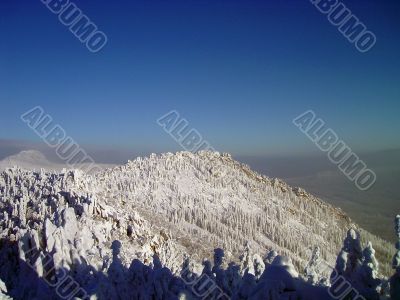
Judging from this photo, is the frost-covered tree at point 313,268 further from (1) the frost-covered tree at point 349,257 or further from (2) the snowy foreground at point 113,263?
(1) the frost-covered tree at point 349,257

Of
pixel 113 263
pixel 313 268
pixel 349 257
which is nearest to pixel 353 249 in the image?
pixel 349 257

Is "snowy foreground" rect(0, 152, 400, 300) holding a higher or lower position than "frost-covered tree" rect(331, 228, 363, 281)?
lower

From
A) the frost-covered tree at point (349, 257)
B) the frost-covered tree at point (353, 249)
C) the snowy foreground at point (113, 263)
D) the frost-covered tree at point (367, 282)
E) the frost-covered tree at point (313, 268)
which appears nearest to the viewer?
the frost-covered tree at point (367, 282)

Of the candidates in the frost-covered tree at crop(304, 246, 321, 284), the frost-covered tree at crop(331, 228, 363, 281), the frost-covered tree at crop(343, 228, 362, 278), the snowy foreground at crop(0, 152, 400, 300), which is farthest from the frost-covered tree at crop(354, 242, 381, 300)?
the frost-covered tree at crop(304, 246, 321, 284)

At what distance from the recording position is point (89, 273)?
55719 millimetres

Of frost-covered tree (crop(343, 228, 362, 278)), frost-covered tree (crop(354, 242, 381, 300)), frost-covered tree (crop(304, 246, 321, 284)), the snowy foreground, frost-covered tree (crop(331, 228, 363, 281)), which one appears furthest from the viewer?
frost-covered tree (crop(304, 246, 321, 284))

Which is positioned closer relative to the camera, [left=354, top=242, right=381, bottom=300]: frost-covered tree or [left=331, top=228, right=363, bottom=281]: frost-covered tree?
[left=354, top=242, right=381, bottom=300]: frost-covered tree

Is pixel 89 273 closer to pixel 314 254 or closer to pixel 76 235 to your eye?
pixel 76 235

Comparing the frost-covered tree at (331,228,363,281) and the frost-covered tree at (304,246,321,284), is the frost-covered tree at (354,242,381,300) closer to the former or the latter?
the frost-covered tree at (331,228,363,281)

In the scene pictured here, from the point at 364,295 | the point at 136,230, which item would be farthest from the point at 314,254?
the point at 364,295

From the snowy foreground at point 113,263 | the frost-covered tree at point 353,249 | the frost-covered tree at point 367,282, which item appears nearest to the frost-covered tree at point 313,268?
the snowy foreground at point 113,263

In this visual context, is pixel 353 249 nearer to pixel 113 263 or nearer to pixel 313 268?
pixel 113 263

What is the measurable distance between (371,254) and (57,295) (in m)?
39.2

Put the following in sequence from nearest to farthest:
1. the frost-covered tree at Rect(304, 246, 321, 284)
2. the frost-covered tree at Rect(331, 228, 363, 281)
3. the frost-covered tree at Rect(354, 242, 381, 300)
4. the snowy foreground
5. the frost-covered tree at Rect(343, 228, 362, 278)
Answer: the frost-covered tree at Rect(354, 242, 381, 300)
the snowy foreground
the frost-covered tree at Rect(331, 228, 363, 281)
the frost-covered tree at Rect(343, 228, 362, 278)
the frost-covered tree at Rect(304, 246, 321, 284)
